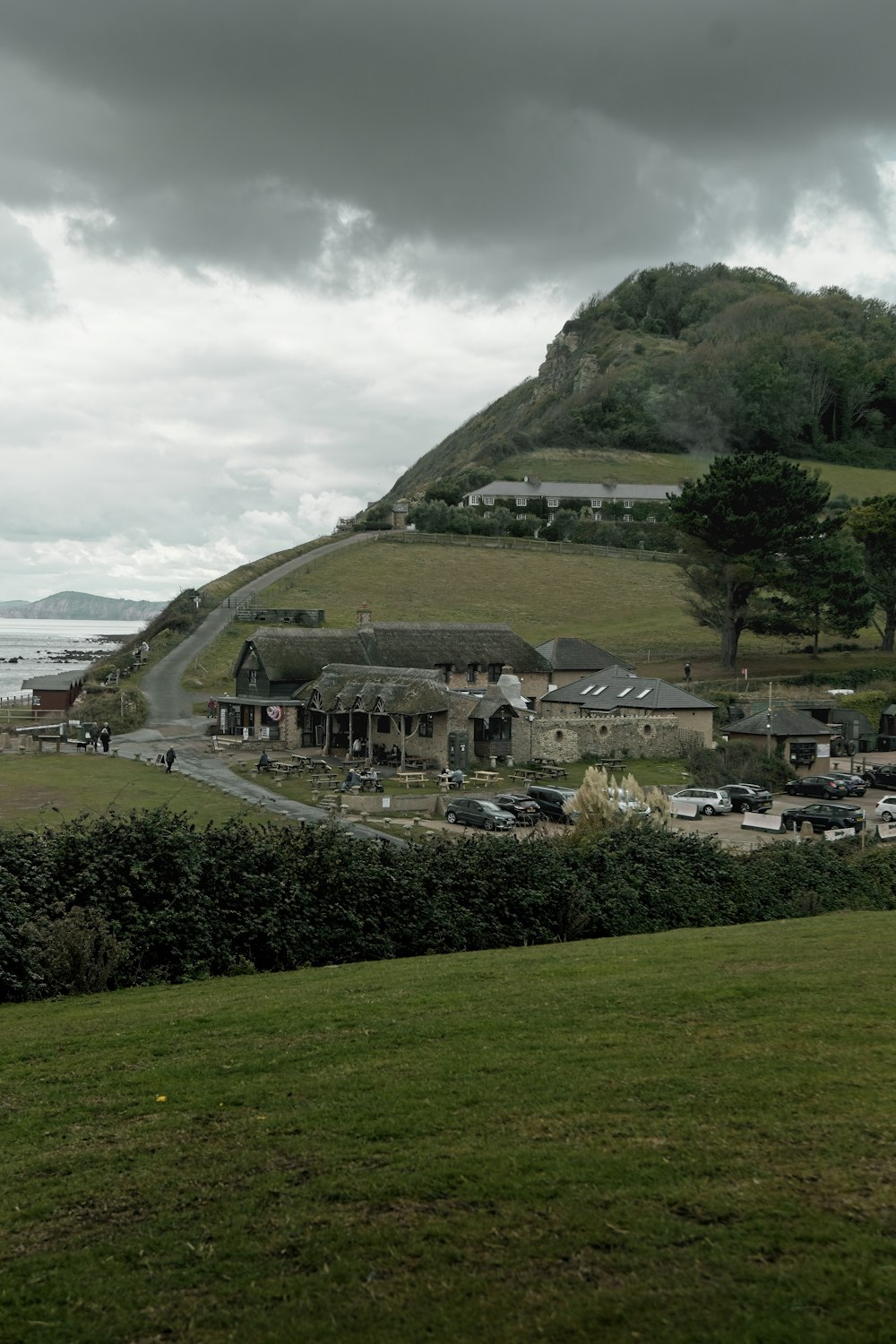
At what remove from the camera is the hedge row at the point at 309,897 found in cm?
1362

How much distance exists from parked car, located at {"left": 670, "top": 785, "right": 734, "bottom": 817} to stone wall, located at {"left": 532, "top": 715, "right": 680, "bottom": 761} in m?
8.97

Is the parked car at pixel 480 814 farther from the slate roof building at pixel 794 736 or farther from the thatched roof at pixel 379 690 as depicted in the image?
the slate roof building at pixel 794 736

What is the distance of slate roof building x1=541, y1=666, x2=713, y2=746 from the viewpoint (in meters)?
48.6

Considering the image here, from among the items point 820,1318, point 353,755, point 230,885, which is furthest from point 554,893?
point 353,755

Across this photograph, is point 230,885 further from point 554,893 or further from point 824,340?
point 824,340

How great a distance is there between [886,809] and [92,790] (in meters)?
26.6

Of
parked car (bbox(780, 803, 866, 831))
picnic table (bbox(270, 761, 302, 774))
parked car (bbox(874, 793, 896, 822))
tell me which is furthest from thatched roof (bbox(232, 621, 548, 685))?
parked car (bbox(874, 793, 896, 822))

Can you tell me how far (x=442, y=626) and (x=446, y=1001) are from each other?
1976 inches

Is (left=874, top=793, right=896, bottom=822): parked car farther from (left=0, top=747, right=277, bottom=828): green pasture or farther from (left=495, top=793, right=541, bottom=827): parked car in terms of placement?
(left=0, top=747, right=277, bottom=828): green pasture

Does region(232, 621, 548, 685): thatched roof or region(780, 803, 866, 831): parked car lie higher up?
region(232, 621, 548, 685): thatched roof

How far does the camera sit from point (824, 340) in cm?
14512

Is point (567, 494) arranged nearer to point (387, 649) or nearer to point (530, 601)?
point (530, 601)

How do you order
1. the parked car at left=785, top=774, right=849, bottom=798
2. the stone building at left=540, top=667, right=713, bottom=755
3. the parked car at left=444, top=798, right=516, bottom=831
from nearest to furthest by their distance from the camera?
1. the parked car at left=444, top=798, right=516, bottom=831
2. the parked car at left=785, top=774, right=849, bottom=798
3. the stone building at left=540, top=667, right=713, bottom=755

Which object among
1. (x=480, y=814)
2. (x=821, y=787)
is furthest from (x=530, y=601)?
(x=480, y=814)
